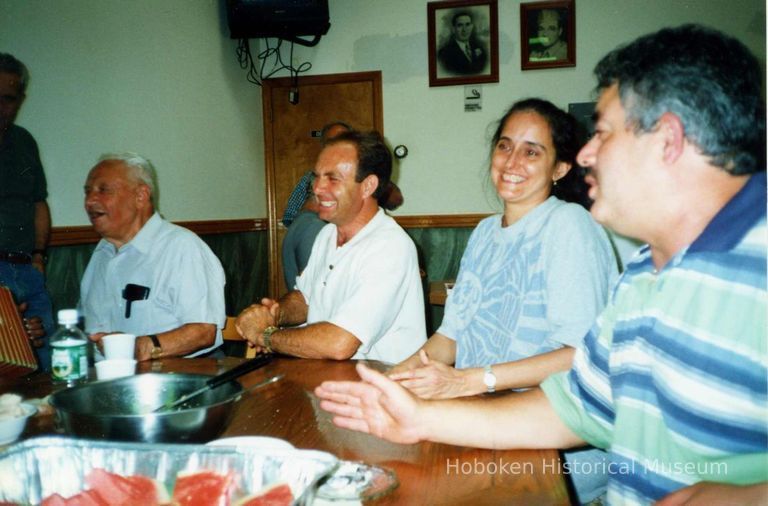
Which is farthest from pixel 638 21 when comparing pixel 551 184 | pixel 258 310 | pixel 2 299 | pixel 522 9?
pixel 2 299

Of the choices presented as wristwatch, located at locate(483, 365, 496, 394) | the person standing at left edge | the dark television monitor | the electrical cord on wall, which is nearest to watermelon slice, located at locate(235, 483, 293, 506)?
wristwatch, located at locate(483, 365, 496, 394)

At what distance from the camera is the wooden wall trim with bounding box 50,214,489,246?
2653 millimetres

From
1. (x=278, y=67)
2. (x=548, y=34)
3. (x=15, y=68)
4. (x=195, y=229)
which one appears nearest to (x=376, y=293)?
(x=15, y=68)

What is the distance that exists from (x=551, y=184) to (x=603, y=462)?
2.57ft

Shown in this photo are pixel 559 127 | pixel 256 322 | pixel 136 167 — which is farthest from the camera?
pixel 136 167

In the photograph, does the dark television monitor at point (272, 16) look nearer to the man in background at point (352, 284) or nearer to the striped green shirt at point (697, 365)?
the man in background at point (352, 284)

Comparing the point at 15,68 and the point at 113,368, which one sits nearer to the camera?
the point at 113,368

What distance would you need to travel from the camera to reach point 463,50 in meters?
4.31

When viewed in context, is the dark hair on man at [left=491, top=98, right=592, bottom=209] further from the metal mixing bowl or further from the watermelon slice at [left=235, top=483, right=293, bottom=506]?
the watermelon slice at [left=235, top=483, right=293, bottom=506]

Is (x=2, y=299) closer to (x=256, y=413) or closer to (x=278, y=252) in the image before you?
(x=256, y=413)

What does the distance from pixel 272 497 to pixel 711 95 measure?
32.5 inches

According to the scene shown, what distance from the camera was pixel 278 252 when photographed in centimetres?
471

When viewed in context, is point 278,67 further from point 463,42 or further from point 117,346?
point 117,346

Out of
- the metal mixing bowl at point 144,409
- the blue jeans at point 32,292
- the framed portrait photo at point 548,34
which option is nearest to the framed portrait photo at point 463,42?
the framed portrait photo at point 548,34
